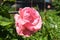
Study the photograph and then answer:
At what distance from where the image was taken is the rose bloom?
0.86 m

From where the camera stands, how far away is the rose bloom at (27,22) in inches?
33.9

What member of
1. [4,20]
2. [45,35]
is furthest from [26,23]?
[45,35]

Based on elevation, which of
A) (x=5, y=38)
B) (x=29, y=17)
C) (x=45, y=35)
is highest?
(x=29, y=17)

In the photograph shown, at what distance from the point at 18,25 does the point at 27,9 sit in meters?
0.09

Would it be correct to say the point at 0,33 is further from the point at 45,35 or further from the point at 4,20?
the point at 45,35

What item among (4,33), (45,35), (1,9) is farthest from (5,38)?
(45,35)

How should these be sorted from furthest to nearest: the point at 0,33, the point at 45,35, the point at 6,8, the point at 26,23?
1. the point at 45,35
2. the point at 6,8
3. the point at 0,33
4. the point at 26,23

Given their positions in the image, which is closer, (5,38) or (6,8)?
(5,38)

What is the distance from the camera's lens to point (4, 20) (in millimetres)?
953

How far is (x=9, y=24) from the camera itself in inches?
36.2

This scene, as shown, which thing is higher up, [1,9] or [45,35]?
[1,9]

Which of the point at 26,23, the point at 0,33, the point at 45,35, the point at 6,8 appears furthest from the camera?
the point at 45,35

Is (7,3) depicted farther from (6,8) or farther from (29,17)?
(29,17)

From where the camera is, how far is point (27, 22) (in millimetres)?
861
